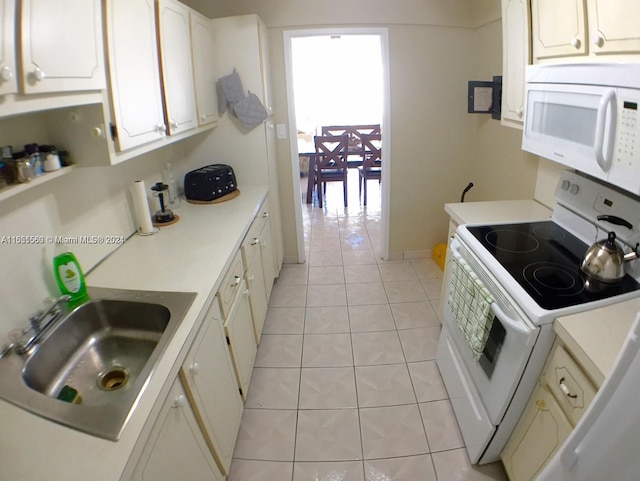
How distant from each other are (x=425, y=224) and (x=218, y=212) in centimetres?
191

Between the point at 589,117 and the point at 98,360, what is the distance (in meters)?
1.95

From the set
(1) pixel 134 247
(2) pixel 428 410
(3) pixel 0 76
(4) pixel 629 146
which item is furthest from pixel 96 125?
(2) pixel 428 410

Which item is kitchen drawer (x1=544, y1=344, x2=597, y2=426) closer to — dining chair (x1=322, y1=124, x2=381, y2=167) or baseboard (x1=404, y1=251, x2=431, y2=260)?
baseboard (x1=404, y1=251, x2=431, y2=260)

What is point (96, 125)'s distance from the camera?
1229mm

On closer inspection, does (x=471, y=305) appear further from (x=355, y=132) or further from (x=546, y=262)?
(x=355, y=132)

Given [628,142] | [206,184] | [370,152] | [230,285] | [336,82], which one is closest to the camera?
[628,142]

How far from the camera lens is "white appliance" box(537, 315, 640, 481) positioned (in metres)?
0.73

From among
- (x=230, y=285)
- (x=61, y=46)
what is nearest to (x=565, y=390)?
(x=230, y=285)

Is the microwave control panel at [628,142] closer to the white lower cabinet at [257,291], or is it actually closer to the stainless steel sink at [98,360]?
the stainless steel sink at [98,360]

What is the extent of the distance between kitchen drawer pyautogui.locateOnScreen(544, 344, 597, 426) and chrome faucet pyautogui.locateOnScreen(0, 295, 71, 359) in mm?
1672

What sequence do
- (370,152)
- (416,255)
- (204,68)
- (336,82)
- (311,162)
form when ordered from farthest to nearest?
(336,82) < (370,152) < (311,162) < (416,255) < (204,68)

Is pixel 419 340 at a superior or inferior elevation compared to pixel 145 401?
inferior

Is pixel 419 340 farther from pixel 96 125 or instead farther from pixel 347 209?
pixel 347 209

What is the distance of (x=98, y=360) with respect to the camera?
1.30 metres
